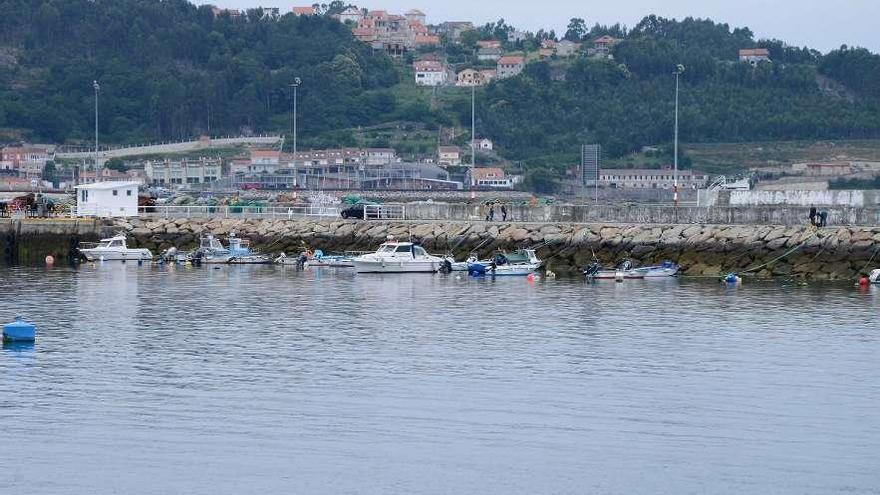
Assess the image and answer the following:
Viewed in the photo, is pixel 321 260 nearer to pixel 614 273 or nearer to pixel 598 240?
pixel 598 240

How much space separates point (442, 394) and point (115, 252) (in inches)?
1478

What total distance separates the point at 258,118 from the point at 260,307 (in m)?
138

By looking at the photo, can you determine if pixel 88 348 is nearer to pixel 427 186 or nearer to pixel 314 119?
pixel 427 186

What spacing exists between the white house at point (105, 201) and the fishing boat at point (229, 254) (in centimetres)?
701

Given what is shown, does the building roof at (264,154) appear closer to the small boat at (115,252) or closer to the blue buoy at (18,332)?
the small boat at (115,252)

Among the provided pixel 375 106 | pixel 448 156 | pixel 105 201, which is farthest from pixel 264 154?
pixel 105 201

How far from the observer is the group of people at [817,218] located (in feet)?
Answer: 209

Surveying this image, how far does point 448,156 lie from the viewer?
16838cm

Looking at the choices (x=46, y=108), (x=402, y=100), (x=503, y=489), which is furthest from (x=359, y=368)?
(x=402, y=100)

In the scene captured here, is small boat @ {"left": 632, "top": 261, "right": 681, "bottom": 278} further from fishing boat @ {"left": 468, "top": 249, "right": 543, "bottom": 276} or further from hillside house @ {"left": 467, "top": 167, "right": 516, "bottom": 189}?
hillside house @ {"left": 467, "top": 167, "right": 516, "bottom": 189}

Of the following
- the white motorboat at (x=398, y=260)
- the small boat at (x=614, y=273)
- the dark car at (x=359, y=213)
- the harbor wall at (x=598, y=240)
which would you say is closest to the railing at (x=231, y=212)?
the dark car at (x=359, y=213)

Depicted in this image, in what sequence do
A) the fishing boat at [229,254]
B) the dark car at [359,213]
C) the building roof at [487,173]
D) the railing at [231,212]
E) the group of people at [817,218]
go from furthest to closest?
1. the building roof at [487,173]
2. the railing at [231,212]
3. the dark car at [359,213]
4. the fishing boat at [229,254]
5. the group of people at [817,218]

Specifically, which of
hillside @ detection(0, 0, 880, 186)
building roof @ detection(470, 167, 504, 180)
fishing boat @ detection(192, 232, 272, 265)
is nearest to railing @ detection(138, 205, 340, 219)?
fishing boat @ detection(192, 232, 272, 265)

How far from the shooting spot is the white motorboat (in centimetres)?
6378
